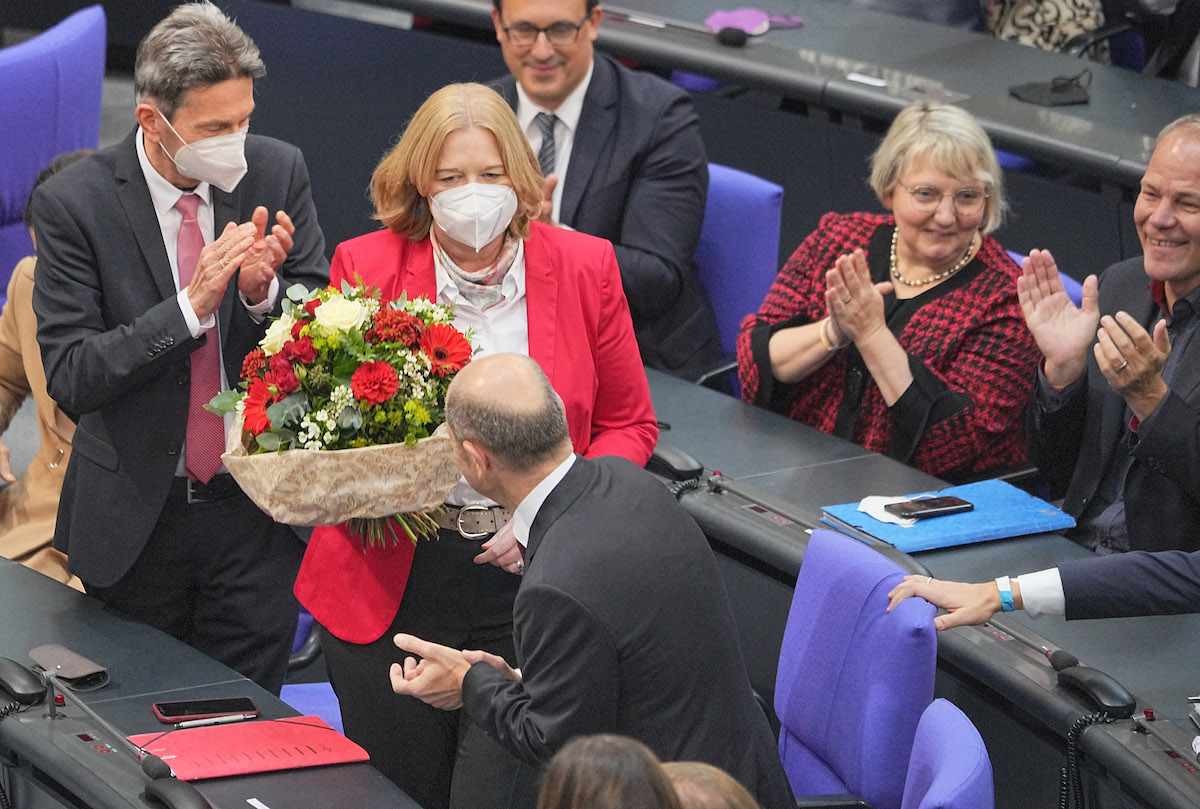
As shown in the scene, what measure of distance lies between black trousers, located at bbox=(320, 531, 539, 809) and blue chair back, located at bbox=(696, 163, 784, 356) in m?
1.89

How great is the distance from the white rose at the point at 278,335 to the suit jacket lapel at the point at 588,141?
5.16 feet

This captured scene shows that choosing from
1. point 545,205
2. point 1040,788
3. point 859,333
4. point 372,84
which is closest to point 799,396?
point 859,333

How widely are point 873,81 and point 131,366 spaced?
2938 mm

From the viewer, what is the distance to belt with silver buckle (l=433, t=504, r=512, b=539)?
258cm

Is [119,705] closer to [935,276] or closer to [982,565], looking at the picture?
[982,565]

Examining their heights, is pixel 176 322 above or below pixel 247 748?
above

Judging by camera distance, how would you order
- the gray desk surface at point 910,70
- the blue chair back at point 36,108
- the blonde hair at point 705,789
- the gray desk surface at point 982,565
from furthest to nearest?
the blue chair back at point 36,108
the gray desk surface at point 910,70
the gray desk surface at point 982,565
the blonde hair at point 705,789

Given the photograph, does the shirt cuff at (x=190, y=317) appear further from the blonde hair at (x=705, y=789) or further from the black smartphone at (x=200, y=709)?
the blonde hair at (x=705, y=789)

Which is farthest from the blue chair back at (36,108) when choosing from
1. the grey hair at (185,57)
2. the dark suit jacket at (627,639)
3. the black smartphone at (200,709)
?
the dark suit jacket at (627,639)

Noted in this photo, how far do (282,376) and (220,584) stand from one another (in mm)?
643

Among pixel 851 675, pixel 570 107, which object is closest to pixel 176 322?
pixel 851 675

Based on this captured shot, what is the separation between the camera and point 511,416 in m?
2.17

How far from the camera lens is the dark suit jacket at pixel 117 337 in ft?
8.80

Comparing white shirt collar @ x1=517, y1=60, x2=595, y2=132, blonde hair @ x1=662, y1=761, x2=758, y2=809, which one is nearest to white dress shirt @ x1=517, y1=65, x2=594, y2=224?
white shirt collar @ x1=517, y1=60, x2=595, y2=132
